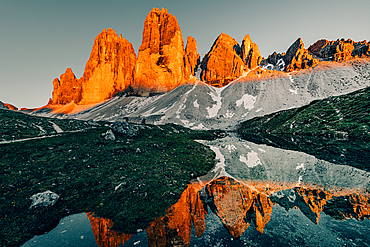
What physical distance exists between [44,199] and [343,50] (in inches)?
10741

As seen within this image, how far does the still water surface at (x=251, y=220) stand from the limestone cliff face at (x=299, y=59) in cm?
21785

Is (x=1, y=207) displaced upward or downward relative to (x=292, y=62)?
downward

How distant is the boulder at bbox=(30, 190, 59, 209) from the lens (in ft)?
38.6

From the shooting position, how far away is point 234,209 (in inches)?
489

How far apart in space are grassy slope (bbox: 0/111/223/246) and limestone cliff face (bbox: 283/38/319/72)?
724 feet

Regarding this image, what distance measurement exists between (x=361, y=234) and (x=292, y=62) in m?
235

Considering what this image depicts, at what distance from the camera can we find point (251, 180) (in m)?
19.1

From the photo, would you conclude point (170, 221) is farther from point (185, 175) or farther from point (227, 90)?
point (227, 90)

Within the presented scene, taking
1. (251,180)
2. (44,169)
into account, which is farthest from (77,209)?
(251,180)

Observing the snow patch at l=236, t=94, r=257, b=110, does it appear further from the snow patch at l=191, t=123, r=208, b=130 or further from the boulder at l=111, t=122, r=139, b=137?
the boulder at l=111, t=122, r=139, b=137

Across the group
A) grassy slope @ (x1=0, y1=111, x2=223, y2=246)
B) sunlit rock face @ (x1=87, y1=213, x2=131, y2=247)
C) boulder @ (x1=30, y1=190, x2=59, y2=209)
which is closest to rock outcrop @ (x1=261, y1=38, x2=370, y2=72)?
grassy slope @ (x1=0, y1=111, x2=223, y2=246)

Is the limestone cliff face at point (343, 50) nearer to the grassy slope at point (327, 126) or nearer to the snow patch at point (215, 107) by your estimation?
the snow patch at point (215, 107)

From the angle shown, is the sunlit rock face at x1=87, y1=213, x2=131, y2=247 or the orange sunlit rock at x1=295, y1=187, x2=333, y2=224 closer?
the sunlit rock face at x1=87, y1=213, x2=131, y2=247

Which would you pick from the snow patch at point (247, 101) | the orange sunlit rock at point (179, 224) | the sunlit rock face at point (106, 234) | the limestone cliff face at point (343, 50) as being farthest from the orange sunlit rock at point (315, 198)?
the limestone cliff face at point (343, 50)
